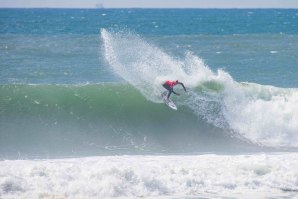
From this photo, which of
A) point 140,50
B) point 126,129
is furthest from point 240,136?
point 140,50

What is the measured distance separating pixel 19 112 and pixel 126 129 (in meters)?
3.24

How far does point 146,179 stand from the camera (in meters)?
11.7

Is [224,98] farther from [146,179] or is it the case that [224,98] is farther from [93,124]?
[146,179]

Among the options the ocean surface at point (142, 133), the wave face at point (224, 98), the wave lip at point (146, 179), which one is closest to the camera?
the wave lip at point (146, 179)

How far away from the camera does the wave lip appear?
11.1 meters

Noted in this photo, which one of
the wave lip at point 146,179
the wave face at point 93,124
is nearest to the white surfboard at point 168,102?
the wave face at point 93,124

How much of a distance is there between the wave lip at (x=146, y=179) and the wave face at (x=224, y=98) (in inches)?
178

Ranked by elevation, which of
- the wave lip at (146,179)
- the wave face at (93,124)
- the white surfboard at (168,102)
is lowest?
the wave lip at (146,179)

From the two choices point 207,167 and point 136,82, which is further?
point 136,82

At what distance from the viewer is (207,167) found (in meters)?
12.9

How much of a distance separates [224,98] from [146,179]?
27.1 feet

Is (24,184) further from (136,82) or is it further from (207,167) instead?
(136,82)

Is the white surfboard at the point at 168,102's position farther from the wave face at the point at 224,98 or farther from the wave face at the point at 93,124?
the wave face at the point at 224,98

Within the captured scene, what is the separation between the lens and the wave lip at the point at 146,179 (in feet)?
36.3
